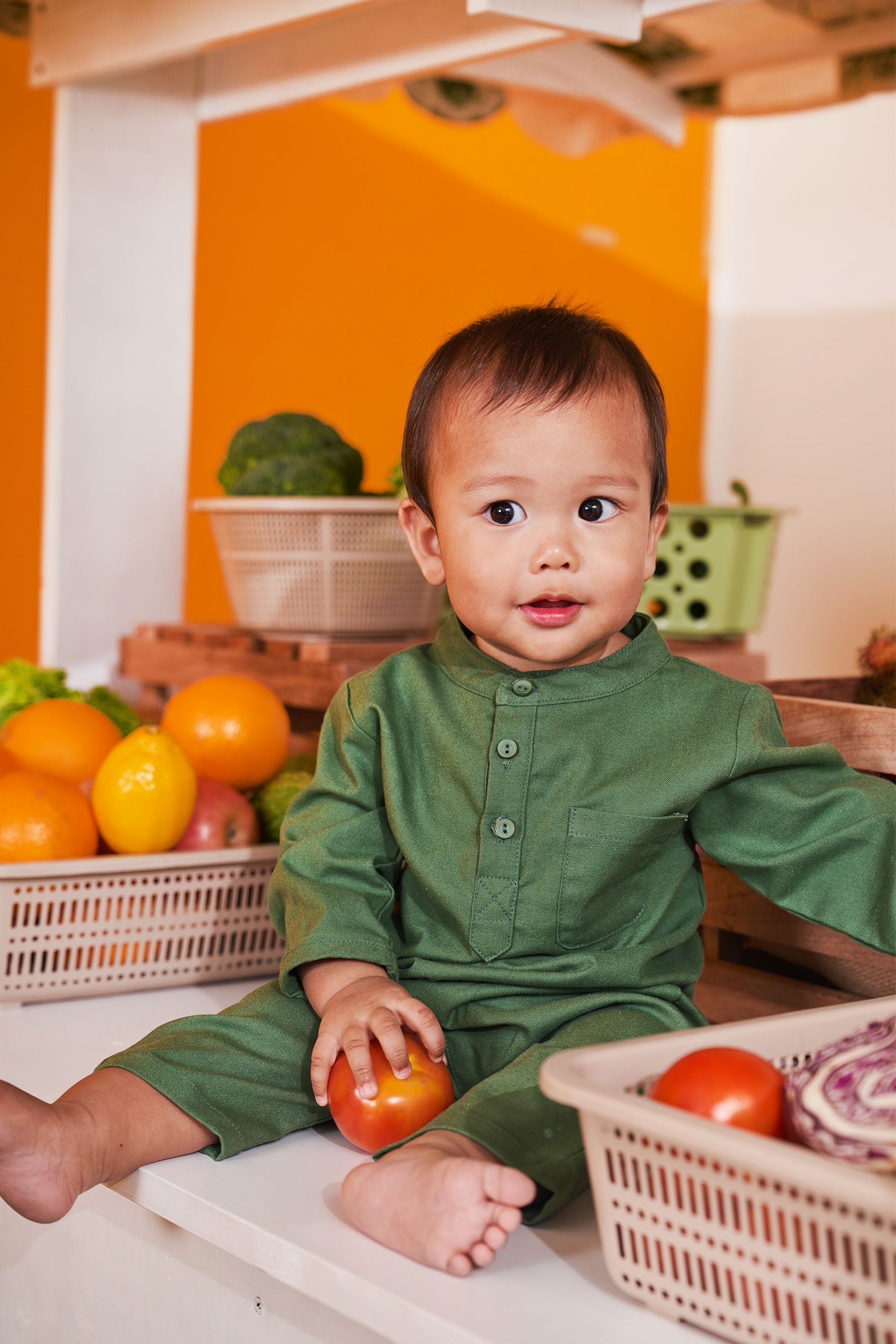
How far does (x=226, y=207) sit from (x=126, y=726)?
7.41 ft

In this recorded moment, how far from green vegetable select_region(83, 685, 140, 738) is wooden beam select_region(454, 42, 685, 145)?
Result: 1.03 meters

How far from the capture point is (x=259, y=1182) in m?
0.86

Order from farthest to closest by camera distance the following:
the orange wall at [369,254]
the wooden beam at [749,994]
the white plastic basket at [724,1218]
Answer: the orange wall at [369,254], the wooden beam at [749,994], the white plastic basket at [724,1218]

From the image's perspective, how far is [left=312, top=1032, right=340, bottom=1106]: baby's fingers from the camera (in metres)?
0.90

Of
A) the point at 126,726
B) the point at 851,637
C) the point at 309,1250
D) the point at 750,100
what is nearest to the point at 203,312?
the point at 750,100

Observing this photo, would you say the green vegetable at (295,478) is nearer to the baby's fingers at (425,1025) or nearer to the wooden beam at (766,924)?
the wooden beam at (766,924)

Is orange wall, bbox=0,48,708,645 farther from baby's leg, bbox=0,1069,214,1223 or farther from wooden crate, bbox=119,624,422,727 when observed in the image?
baby's leg, bbox=0,1069,214,1223

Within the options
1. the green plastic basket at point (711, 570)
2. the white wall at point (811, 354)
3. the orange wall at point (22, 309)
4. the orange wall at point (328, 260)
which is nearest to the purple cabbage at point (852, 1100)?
the green plastic basket at point (711, 570)

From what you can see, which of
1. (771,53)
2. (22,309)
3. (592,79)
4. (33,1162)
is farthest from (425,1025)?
(22,309)

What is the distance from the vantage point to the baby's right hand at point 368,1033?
2.88ft

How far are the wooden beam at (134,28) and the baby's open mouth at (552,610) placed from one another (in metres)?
0.78

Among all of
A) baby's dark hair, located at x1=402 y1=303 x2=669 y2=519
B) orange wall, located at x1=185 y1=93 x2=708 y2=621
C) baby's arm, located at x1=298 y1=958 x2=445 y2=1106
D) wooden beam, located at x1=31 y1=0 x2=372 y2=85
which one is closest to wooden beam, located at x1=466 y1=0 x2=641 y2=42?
wooden beam, located at x1=31 y1=0 x2=372 y2=85

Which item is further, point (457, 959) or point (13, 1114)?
point (457, 959)

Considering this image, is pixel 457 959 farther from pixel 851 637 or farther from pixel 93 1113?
pixel 851 637
